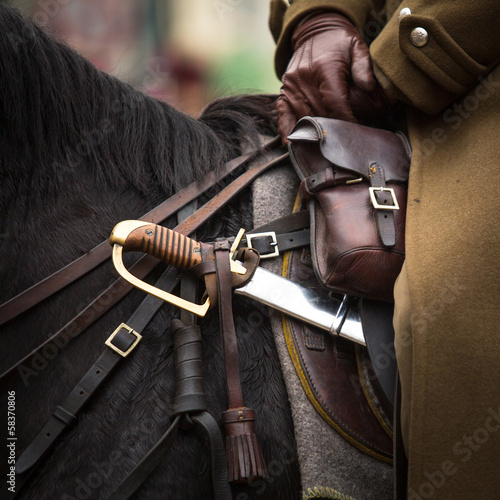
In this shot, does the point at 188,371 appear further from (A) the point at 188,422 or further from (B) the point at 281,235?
(B) the point at 281,235

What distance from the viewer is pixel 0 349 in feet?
3.10

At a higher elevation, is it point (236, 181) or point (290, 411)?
point (236, 181)

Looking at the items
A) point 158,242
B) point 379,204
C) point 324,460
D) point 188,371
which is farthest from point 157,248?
point 324,460

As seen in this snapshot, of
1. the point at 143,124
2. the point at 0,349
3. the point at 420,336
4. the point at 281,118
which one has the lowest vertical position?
the point at 0,349

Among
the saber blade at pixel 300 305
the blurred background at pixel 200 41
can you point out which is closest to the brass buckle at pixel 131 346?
the saber blade at pixel 300 305

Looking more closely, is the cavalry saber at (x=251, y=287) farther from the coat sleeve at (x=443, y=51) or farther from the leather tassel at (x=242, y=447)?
the coat sleeve at (x=443, y=51)

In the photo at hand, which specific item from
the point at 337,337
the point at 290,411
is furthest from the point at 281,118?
the point at 290,411

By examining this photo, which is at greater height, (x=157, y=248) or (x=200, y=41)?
(x=200, y=41)

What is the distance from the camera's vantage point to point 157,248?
93 centimetres

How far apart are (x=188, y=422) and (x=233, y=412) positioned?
0.31ft

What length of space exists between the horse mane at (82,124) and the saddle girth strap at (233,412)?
28cm

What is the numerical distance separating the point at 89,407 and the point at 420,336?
2.31 ft

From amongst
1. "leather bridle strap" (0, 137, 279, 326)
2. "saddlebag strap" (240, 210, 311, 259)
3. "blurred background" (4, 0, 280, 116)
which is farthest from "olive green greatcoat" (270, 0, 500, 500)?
"blurred background" (4, 0, 280, 116)

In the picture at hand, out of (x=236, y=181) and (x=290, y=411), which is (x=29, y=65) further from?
(x=290, y=411)
